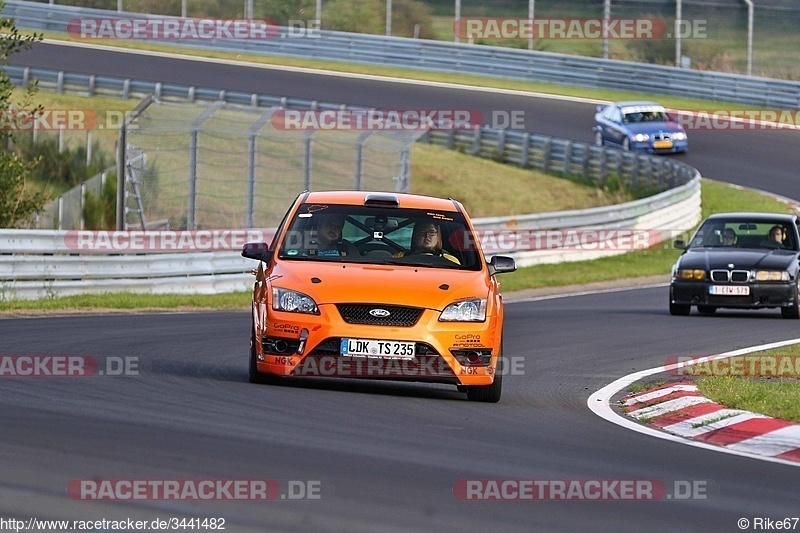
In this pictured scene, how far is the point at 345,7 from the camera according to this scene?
49.2 m

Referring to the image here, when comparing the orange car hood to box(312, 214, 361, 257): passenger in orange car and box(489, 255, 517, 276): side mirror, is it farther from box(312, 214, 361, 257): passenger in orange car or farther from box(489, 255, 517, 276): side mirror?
box(489, 255, 517, 276): side mirror

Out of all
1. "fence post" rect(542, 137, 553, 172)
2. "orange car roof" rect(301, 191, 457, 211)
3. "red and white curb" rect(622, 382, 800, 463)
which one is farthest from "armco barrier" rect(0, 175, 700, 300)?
"fence post" rect(542, 137, 553, 172)

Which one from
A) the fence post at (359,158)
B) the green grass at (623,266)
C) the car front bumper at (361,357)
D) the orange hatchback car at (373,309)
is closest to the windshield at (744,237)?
the green grass at (623,266)

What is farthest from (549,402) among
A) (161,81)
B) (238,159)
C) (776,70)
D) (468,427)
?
(776,70)

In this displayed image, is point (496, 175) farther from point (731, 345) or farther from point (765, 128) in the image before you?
point (731, 345)

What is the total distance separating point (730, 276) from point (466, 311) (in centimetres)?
928

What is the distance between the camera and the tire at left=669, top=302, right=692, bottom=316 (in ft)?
63.6

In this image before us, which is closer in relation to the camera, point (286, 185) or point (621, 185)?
point (286, 185)

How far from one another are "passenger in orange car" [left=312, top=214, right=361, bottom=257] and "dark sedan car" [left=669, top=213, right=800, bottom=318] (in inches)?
350

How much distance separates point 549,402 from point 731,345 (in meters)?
5.35

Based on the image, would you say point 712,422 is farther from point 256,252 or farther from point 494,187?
point 494,187

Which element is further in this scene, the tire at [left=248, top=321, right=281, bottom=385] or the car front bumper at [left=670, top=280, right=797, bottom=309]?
the car front bumper at [left=670, top=280, right=797, bottom=309]

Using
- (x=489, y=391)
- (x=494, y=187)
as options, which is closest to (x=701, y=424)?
(x=489, y=391)

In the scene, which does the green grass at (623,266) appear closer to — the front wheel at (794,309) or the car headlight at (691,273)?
the car headlight at (691,273)
